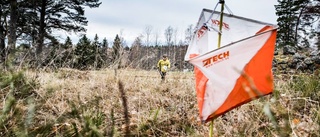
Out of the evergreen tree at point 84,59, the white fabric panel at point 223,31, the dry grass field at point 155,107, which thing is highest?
the white fabric panel at point 223,31

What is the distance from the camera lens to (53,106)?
3.15 metres

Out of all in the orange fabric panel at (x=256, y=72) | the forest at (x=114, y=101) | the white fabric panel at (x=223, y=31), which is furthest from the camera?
the white fabric panel at (x=223, y=31)

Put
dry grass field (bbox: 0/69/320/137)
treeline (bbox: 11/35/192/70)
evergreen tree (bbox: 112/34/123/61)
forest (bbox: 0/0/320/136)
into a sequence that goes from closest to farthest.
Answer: forest (bbox: 0/0/320/136) < dry grass field (bbox: 0/69/320/137) < treeline (bbox: 11/35/192/70) < evergreen tree (bbox: 112/34/123/61)

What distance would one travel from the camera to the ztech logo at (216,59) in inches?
64.8

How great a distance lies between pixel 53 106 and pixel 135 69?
92.4 inches

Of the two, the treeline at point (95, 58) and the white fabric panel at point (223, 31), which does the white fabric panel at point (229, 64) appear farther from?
the treeline at point (95, 58)

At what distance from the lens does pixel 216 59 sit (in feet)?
5.41

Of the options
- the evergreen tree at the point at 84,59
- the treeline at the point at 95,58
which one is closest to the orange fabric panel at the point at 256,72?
the treeline at the point at 95,58

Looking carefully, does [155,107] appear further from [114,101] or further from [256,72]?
[256,72]

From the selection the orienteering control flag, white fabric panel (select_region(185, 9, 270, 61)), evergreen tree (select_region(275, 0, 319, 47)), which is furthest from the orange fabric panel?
evergreen tree (select_region(275, 0, 319, 47))

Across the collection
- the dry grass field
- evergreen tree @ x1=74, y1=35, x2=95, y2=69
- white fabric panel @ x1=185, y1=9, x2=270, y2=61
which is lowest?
the dry grass field

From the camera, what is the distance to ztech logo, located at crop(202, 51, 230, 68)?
1646mm

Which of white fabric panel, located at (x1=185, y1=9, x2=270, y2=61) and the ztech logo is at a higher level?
white fabric panel, located at (x1=185, y1=9, x2=270, y2=61)

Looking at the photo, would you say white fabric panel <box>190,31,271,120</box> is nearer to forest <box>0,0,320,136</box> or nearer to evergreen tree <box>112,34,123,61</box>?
forest <box>0,0,320,136</box>
